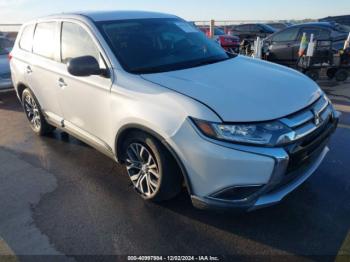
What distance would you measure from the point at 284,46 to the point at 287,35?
413 millimetres

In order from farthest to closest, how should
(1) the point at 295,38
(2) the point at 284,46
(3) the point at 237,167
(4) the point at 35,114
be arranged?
(2) the point at 284,46 < (1) the point at 295,38 < (4) the point at 35,114 < (3) the point at 237,167

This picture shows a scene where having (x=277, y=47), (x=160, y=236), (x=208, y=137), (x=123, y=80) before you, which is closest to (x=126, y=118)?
(x=123, y=80)

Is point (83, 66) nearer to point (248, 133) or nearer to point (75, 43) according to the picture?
point (75, 43)

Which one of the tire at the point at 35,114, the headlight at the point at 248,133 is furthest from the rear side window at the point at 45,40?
the headlight at the point at 248,133

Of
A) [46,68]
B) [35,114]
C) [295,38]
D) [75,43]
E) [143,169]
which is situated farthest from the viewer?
[295,38]

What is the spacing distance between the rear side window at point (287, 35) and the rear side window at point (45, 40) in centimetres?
812

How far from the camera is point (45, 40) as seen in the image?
4.46 m

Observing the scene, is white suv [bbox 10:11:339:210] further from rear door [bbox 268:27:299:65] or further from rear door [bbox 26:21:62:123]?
rear door [bbox 268:27:299:65]

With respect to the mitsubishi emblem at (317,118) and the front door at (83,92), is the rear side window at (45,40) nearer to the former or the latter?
the front door at (83,92)

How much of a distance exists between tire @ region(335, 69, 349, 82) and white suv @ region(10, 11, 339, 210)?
20.0 ft

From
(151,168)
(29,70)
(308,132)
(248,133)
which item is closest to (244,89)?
(248,133)

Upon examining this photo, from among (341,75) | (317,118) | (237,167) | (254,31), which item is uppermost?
(317,118)

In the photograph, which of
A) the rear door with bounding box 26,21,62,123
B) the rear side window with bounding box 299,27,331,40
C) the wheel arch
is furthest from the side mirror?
the rear side window with bounding box 299,27,331,40

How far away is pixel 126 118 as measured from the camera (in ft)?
9.97
